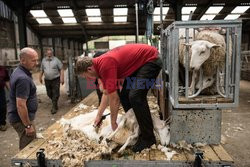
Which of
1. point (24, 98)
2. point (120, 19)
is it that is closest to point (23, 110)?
point (24, 98)

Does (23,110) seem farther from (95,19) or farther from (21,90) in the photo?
(95,19)

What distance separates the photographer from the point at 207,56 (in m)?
2.29

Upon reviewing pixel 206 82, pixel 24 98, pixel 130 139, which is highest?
pixel 206 82

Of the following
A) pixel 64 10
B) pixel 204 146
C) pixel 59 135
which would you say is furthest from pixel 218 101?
pixel 64 10

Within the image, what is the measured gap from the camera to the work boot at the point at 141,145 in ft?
7.64

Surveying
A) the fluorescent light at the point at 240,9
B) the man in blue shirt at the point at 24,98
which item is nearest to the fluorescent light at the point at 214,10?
the fluorescent light at the point at 240,9

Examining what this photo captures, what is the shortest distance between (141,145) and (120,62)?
2.78 feet

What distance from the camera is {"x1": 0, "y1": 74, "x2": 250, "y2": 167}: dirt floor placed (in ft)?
12.5

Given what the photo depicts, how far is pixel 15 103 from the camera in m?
2.65

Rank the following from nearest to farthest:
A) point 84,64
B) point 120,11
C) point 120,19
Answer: point 84,64 < point 120,11 < point 120,19

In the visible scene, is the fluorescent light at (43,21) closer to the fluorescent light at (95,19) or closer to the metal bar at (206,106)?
the fluorescent light at (95,19)

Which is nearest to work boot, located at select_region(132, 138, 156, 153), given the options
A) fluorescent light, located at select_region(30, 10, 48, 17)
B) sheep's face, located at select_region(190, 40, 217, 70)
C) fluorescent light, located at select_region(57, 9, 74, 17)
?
sheep's face, located at select_region(190, 40, 217, 70)

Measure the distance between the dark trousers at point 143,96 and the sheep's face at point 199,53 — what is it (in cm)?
39

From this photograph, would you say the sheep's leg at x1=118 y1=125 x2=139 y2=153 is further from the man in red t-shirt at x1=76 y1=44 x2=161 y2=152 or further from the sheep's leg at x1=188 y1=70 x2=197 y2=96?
the sheep's leg at x1=188 y1=70 x2=197 y2=96
